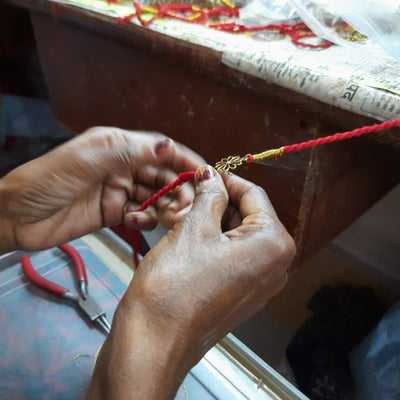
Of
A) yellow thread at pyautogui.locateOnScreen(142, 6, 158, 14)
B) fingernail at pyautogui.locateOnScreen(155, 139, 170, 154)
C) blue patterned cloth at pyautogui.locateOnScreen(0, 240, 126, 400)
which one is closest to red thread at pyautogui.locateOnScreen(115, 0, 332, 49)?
yellow thread at pyautogui.locateOnScreen(142, 6, 158, 14)

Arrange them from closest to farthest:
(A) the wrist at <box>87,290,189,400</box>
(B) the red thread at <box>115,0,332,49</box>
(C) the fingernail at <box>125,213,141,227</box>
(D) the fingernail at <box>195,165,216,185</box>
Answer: (A) the wrist at <box>87,290,189,400</box> < (D) the fingernail at <box>195,165,216,185</box> < (C) the fingernail at <box>125,213,141,227</box> < (B) the red thread at <box>115,0,332,49</box>

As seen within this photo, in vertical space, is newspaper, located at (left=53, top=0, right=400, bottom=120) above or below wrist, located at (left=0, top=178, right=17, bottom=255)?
above

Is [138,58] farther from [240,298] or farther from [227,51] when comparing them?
[240,298]

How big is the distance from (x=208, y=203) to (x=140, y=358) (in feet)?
0.55

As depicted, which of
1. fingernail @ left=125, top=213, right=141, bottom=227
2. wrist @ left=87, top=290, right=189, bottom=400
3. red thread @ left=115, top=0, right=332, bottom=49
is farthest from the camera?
red thread @ left=115, top=0, right=332, bottom=49

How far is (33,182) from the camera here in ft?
1.76

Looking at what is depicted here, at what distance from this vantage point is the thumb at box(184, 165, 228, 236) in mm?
397

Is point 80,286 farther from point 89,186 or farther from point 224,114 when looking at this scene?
point 224,114

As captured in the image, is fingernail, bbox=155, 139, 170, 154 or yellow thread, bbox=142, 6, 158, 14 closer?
fingernail, bbox=155, 139, 170, 154

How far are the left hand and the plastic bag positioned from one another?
315 millimetres

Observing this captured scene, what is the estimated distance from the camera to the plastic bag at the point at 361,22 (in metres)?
0.61

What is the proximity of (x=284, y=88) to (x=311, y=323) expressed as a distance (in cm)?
57

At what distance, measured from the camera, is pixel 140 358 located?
1.09ft

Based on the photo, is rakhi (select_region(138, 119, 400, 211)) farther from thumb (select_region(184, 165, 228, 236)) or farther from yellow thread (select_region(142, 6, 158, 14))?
yellow thread (select_region(142, 6, 158, 14))
